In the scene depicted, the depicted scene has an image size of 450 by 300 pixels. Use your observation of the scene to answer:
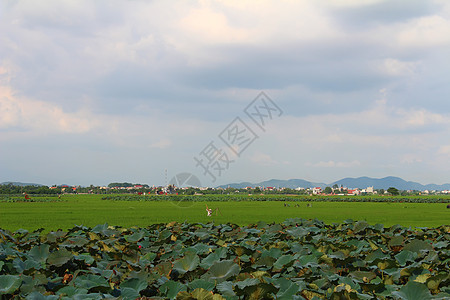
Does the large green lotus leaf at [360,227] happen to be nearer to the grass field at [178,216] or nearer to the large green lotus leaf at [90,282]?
the large green lotus leaf at [90,282]

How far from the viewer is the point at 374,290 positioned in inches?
166

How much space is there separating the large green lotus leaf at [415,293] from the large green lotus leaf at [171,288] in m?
2.13

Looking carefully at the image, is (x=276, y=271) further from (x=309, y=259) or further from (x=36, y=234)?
(x=36, y=234)

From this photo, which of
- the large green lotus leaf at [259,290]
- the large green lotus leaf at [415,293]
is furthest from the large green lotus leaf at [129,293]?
the large green lotus leaf at [415,293]

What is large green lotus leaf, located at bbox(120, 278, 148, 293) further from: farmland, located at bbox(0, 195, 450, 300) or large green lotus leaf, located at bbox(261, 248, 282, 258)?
large green lotus leaf, located at bbox(261, 248, 282, 258)

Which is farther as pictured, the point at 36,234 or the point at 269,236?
the point at 36,234

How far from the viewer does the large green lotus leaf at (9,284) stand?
3.62 meters

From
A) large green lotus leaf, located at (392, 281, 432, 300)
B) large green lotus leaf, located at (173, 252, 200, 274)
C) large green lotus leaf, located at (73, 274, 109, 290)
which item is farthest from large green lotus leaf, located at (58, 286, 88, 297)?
large green lotus leaf, located at (392, 281, 432, 300)

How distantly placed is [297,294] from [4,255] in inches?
159

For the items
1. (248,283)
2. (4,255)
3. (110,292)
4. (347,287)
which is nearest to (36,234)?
(4,255)

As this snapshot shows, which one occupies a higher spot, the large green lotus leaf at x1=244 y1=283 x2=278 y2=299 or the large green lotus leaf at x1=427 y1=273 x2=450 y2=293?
the large green lotus leaf at x1=244 y1=283 x2=278 y2=299

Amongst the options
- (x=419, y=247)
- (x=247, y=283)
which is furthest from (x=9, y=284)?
(x=419, y=247)

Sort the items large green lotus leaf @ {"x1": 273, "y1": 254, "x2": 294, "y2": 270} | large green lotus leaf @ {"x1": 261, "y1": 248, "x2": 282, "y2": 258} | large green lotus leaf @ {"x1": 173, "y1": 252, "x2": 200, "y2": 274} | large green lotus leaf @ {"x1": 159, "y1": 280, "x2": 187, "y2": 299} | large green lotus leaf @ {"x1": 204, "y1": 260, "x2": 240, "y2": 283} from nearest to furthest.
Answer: large green lotus leaf @ {"x1": 159, "y1": 280, "x2": 187, "y2": 299}, large green lotus leaf @ {"x1": 204, "y1": 260, "x2": 240, "y2": 283}, large green lotus leaf @ {"x1": 173, "y1": 252, "x2": 200, "y2": 274}, large green lotus leaf @ {"x1": 273, "y1": 254, "x2": 294, "y2": 270}, large green lotus leaf @ {"x1": 261, "y1": 248, "x2": 282, "y2": 258}

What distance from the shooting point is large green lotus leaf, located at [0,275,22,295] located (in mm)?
3624
